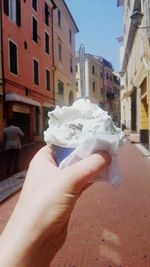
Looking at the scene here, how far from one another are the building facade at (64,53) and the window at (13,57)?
9782 millimetres

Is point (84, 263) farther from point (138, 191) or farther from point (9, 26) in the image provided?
point (9, 26)

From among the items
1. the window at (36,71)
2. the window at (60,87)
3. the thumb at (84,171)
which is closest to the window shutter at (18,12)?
the window at (36,71)

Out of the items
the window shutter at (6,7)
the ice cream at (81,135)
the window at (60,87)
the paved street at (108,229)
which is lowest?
the paved street at (108,229)

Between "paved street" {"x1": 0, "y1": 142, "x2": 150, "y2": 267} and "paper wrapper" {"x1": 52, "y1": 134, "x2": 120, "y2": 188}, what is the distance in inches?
25.8

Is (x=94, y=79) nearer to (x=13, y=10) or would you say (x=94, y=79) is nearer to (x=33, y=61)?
(x=33, y=61)

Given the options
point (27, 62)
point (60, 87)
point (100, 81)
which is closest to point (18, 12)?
point (27, 62)

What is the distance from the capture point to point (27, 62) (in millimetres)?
22578

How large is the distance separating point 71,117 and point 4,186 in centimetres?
654

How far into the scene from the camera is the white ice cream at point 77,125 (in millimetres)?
1789

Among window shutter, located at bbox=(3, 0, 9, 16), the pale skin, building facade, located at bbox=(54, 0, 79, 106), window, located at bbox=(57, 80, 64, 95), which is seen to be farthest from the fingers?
window, located at bbox=(57, 80, 64, 95)

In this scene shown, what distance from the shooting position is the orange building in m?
18.5

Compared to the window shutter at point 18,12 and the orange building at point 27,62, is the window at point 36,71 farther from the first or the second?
the window shutter at point 18,12

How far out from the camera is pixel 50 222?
122 centimetres

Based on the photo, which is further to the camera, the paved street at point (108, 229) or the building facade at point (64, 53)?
the building facade at point (64, 53)
